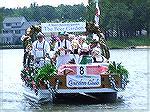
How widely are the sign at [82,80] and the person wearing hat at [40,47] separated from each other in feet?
7.37

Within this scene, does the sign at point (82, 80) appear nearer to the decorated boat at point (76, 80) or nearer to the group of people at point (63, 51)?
the decorated boat at point (76, 80)

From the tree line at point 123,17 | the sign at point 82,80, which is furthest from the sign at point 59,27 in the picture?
the tree line at point 123,17

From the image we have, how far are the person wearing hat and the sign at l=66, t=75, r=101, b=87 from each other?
7.37 ft

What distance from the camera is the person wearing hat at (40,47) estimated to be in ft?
67.3

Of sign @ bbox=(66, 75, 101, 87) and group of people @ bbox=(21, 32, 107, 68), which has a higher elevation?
group of people @ bbox=(21, 32, 107, 68)

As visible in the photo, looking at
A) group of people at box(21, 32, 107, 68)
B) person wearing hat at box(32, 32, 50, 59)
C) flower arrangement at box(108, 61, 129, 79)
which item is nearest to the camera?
flower arrangement at box(108, 61, 129, 79)

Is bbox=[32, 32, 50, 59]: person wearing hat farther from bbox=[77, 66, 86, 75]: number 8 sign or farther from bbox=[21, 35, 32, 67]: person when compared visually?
bbox=[77, 66, 86, 75]: number 8 sign

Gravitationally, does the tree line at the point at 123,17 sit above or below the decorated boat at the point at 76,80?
below

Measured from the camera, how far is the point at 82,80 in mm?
18562

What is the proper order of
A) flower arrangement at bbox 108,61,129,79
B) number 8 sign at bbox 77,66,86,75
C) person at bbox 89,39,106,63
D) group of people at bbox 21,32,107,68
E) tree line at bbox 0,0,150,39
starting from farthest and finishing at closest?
tree line at bbox 0,0,150,39 < person at bbox 89,39,106,63 < group of people at bbox 21,32,107,68 < flower arrangement at bbox 108,61,129,79 < number 8 sign at bbox 77,66,86,75

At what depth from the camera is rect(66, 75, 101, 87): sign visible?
729 inches

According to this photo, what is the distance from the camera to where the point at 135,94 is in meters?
21.9

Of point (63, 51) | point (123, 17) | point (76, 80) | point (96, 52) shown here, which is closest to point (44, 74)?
point (76, 80)

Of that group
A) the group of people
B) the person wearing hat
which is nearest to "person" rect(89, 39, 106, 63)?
the group of people
